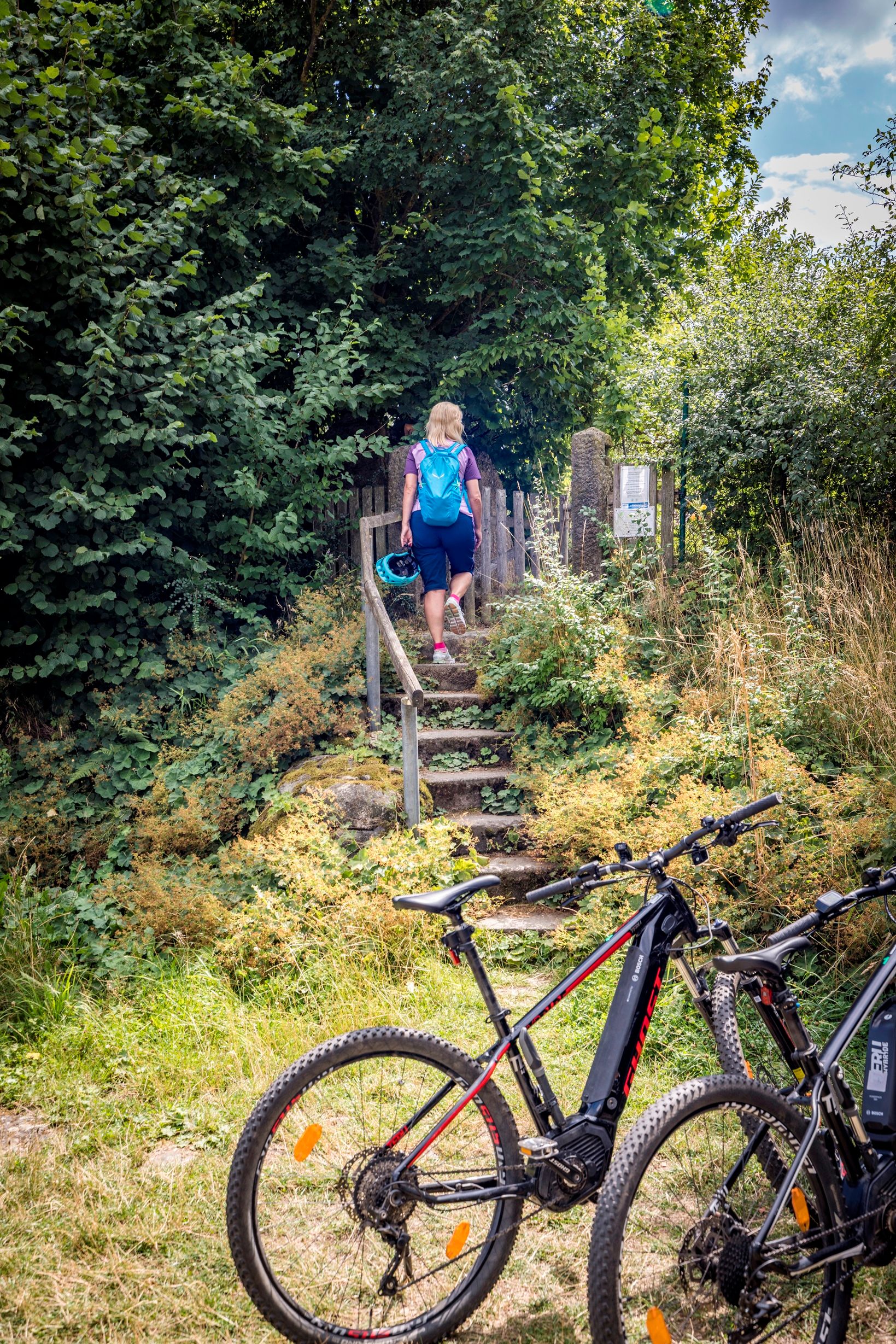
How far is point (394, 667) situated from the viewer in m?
6.66

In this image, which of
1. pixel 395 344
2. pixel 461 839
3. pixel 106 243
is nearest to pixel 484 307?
pixel 395 344

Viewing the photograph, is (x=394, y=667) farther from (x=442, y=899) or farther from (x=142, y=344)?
(x=442, y=899)

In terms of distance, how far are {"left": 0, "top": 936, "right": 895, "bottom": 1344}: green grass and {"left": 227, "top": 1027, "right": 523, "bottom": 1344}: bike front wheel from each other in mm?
274

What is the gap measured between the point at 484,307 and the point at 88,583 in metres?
5.16

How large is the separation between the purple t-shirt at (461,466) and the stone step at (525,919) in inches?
133

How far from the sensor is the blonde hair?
7246mm

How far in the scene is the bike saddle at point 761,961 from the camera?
218 cm

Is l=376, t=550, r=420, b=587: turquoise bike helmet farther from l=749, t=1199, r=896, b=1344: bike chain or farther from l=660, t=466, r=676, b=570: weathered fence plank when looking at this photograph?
l=749, t=1199, r=896, b=1344: bike chain

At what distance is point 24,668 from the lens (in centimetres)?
694

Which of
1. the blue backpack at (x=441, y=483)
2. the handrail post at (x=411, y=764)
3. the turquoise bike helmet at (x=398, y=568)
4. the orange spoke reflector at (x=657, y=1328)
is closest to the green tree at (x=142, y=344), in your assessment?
the turquoise bike helmet at (x=398, y=568)

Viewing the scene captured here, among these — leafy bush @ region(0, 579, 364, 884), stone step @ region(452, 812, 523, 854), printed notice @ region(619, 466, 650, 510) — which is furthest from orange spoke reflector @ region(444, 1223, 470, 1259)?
printed notice @ region(619, 466, 650, 510)

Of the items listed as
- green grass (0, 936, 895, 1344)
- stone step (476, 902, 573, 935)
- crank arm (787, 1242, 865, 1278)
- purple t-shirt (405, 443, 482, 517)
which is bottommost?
green grass (0, 936, 895, 1344)

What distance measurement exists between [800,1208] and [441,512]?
225 inches

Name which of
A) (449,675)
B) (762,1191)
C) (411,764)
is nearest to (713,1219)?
(762,1191)
